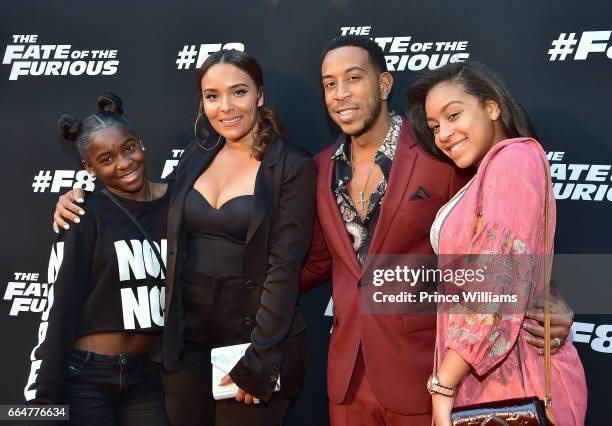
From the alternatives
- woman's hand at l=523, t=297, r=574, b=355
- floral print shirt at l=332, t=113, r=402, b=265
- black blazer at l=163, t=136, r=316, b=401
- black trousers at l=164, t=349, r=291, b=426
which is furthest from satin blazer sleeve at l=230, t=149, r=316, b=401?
woman's hand at l=523, t=297, r=574, b=355

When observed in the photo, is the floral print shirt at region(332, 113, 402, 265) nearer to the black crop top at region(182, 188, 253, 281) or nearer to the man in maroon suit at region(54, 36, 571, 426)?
the man in maroon suit at region(54, 36, 571, 426)

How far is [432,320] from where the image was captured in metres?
2.72

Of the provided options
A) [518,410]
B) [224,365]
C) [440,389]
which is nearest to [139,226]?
[224,365]

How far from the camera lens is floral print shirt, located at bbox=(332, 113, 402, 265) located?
2.80 meters

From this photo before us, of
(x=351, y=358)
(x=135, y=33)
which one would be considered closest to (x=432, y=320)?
(x=351, y=358)

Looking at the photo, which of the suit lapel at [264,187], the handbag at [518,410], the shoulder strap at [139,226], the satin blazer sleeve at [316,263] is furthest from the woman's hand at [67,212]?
the handbag at [518,410]

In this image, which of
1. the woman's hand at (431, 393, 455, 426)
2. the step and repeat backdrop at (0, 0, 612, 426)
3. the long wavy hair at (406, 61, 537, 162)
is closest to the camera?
the woman's hand at (431, 393, 455, 426)

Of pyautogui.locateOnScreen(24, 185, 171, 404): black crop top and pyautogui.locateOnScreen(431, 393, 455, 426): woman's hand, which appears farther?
pyautogui.locateOnScreen(24, 185, 171, 404): black crop top

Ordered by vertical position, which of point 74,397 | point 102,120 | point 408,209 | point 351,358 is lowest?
point 74,397

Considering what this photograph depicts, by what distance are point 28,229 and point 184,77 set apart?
1.20 meters

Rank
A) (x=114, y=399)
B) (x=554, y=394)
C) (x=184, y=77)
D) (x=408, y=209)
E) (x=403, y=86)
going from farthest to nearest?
1. (x=184, y=77)
2. (x=403, y=86)
3. (x=114, y=399)
4. (x=408, y=209)
5. (x=554, y=394)

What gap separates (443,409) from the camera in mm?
2133

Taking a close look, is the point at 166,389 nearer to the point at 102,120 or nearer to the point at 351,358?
the point at 351,358

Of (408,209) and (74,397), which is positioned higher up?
(408,209)
